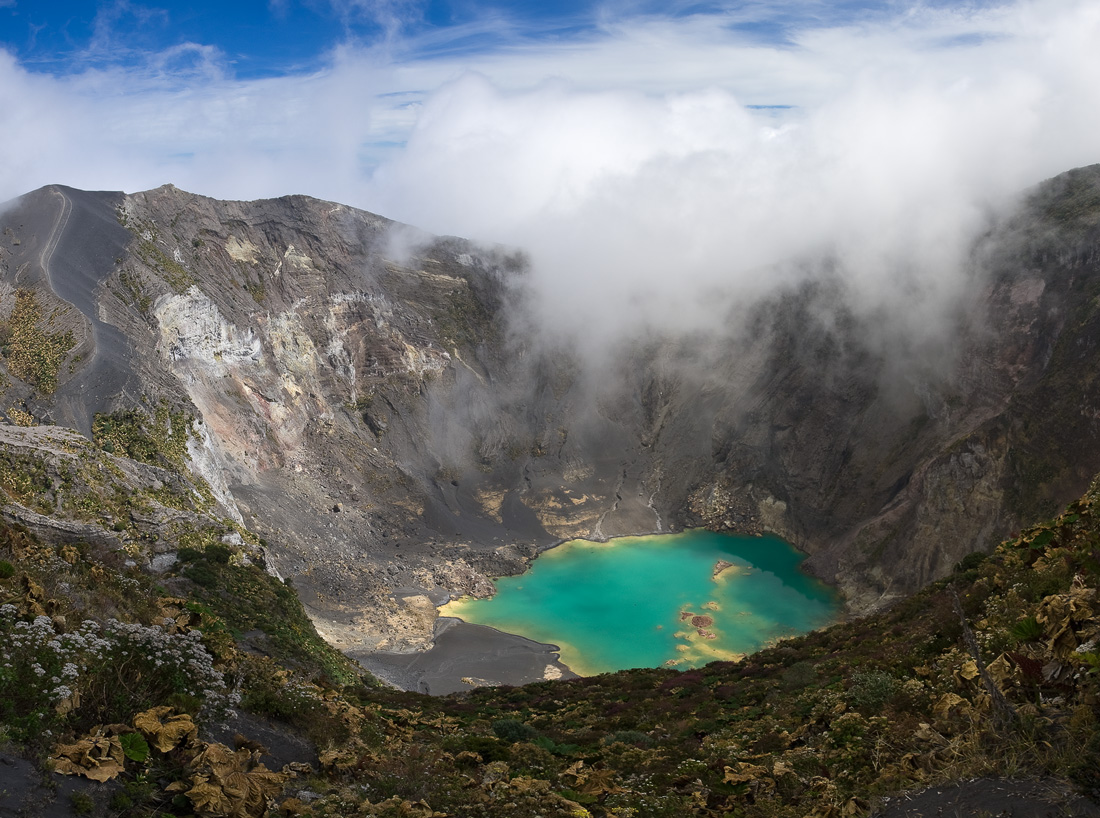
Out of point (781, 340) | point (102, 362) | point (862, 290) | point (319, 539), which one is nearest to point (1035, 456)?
point (862, 290)

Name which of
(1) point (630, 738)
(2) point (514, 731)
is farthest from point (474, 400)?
(1) point (630, 738)

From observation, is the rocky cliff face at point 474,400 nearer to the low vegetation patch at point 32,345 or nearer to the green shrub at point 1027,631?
the low vegetation patch at point 32,345

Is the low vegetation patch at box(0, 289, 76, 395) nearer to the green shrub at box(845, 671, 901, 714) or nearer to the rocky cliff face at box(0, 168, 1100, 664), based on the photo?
the rocky cliff face at box(0, 168, 1100, 664)

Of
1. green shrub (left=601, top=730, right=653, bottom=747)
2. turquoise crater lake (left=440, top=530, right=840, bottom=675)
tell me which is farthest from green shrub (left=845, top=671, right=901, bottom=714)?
turquoise crater lake (left=440, top=530, right=840, bottom=675)

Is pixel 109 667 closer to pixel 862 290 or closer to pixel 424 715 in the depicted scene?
pixel 424 715

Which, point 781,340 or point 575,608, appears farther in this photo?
point 781,340

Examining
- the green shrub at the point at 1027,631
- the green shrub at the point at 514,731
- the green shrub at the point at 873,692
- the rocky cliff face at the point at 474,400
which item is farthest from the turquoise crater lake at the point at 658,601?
the green shrub at the point at 1027,631

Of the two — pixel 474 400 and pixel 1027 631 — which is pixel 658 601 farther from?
pixel 1027 631
